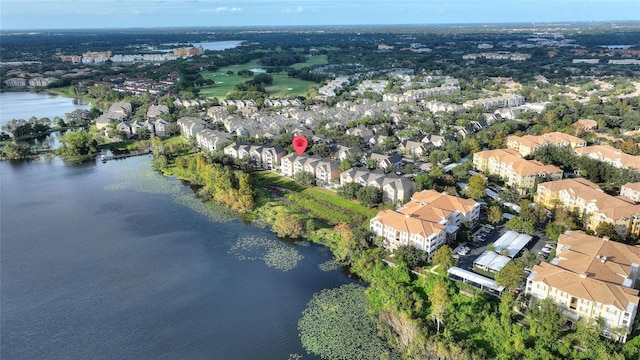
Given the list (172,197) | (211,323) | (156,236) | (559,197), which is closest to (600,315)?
(559,197)

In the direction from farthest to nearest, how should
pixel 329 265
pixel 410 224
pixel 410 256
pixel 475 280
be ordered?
pixel 329 265 < pixel 410 224 < pixel 410 256 < pixel 475 280

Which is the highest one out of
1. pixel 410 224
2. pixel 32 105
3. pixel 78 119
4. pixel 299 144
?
pixel 32 105

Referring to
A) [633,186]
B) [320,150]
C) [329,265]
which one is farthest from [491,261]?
[320,150]

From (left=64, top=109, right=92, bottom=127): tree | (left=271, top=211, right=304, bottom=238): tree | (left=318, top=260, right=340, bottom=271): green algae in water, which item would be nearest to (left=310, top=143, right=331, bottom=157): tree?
(left=271, top=211, right=304, bottom=238): tree

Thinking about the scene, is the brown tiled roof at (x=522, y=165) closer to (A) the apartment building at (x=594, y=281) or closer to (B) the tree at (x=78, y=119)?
(A) the apartment building at (x=594, y=281)

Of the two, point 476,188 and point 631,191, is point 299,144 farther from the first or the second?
point 631,191

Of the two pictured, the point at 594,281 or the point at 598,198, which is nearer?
the point at 594,281

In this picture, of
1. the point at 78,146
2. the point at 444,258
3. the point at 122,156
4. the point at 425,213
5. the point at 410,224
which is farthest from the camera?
the point at 122,156

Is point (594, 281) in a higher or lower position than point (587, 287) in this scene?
higher
